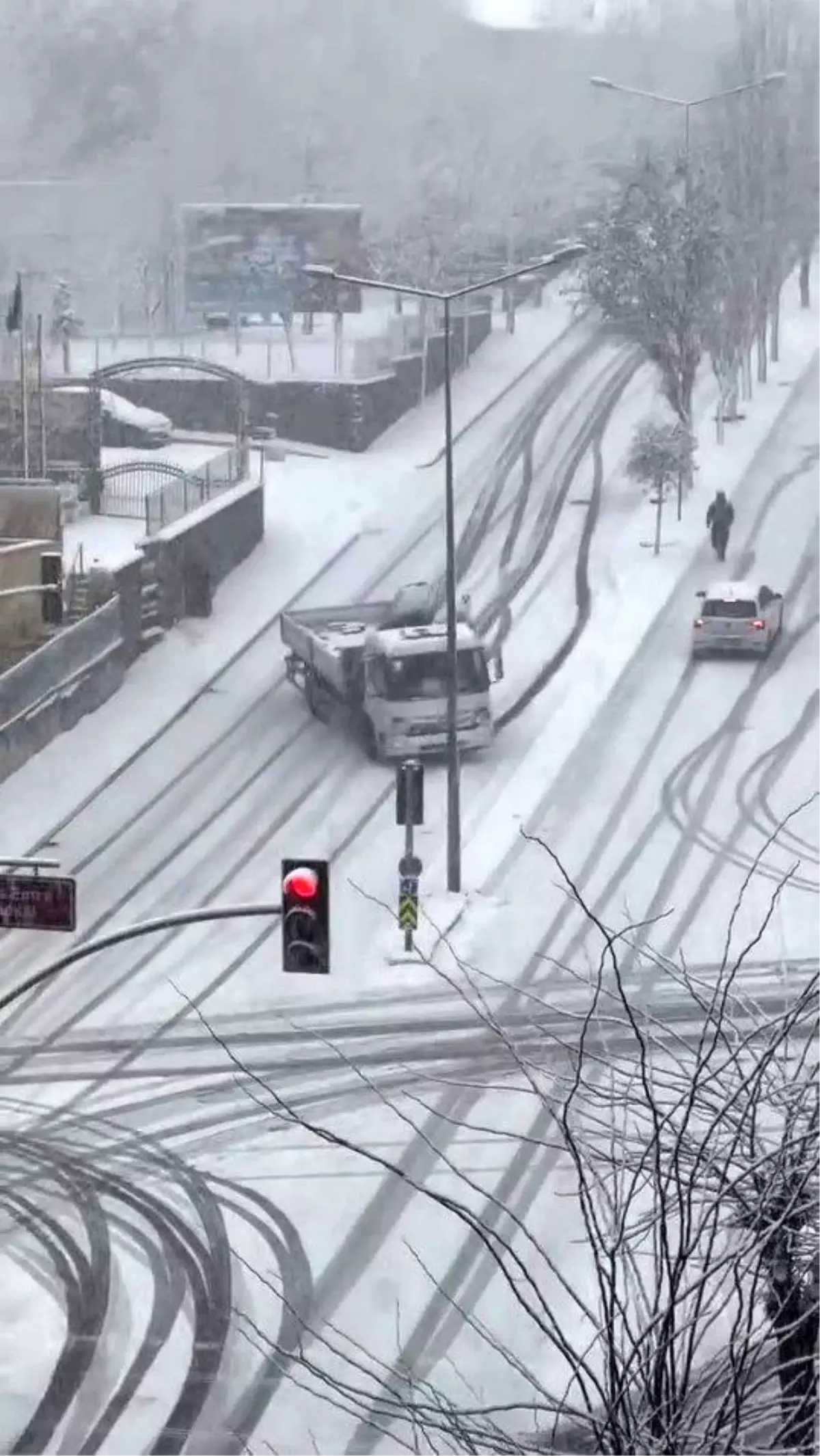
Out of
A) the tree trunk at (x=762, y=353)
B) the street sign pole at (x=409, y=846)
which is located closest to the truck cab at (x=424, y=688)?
the street sign pole at (x=409, y=846)

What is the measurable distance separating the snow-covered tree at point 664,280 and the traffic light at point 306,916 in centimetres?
3362

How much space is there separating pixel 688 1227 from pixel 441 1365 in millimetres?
7822

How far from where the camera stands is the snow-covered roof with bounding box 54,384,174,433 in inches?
1986

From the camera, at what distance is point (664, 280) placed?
155ft

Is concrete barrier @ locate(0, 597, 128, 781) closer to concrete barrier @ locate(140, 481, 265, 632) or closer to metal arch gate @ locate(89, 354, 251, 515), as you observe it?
concrete barrier @ locate(140, 481, 265, 632)

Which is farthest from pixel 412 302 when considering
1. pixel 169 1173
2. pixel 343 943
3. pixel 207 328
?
pixel 169 1173

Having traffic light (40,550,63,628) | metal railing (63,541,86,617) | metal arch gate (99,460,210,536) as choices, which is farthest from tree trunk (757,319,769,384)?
traffic light (40,550,63,628)

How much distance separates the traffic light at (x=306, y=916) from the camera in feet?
43.1

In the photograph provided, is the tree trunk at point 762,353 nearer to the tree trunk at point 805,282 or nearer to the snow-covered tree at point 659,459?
the tree trunk at point 805,282

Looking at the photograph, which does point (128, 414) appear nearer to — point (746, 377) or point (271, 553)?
point (271, 553)

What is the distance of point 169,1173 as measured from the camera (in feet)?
62.0

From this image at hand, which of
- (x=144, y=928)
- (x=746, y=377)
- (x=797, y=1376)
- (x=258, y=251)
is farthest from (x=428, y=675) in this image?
(x=258, y=251)

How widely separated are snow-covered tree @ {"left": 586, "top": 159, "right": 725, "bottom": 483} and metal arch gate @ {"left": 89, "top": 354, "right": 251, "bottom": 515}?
8121 mm

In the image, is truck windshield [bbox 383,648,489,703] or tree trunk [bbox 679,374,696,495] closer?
truck windshield [bbox 383,648,489,703]
